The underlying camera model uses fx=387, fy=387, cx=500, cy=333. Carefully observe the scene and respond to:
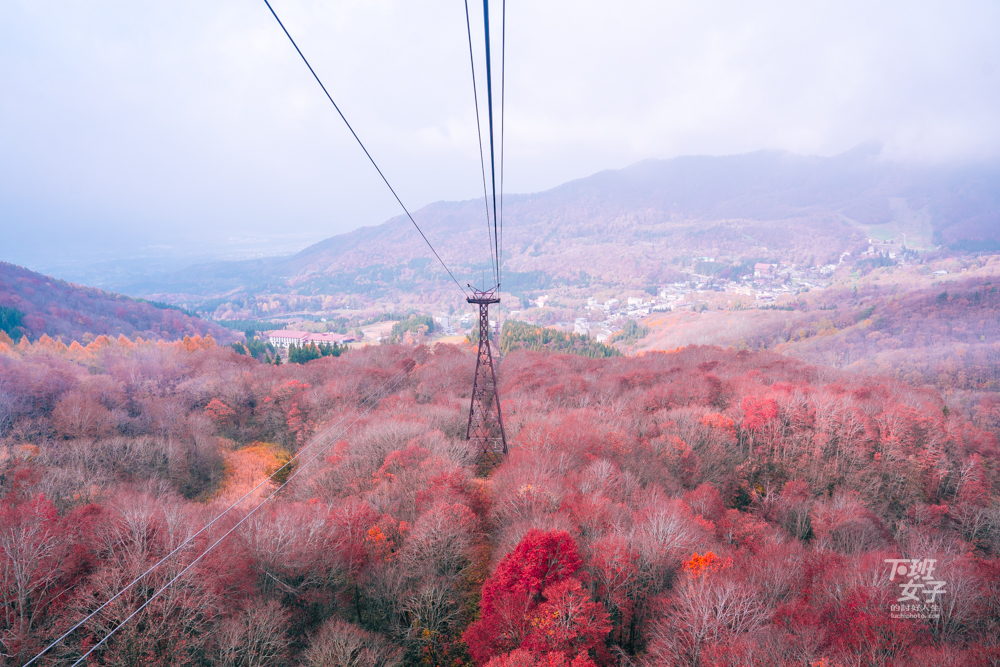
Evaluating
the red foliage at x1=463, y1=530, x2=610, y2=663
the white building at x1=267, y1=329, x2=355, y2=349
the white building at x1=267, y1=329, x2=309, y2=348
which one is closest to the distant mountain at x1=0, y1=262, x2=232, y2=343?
the white building at x1=267, y1=329, x2=309, y2=348

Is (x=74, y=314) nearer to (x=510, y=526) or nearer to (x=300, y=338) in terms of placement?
(x=300, y=338)

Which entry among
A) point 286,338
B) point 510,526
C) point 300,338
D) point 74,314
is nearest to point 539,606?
point 510,526

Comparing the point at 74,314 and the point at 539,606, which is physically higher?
the point at 74,314

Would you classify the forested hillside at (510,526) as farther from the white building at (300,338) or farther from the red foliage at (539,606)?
the white building at (300,338)

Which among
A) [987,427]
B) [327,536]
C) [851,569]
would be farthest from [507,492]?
[987,427]

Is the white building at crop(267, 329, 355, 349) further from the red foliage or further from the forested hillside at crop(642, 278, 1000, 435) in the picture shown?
the red foliage

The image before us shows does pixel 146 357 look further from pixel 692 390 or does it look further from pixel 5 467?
pixel 692 390
